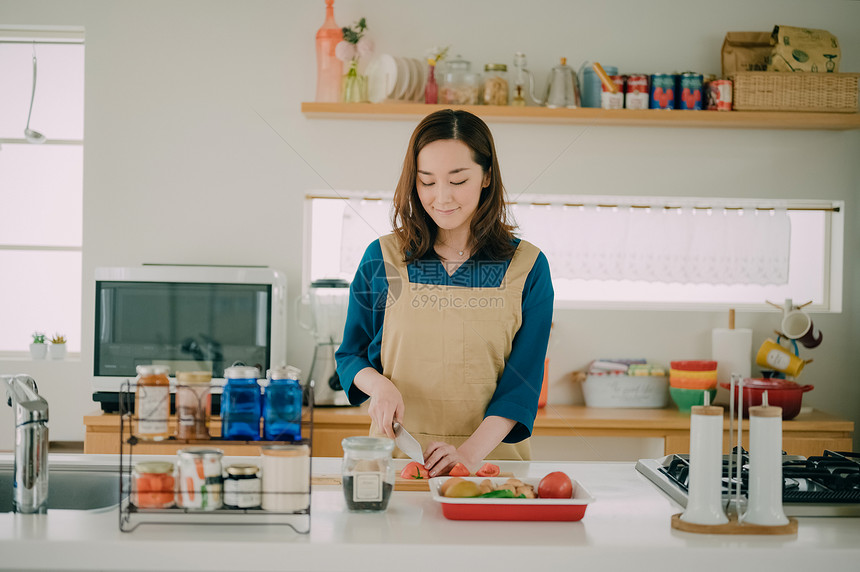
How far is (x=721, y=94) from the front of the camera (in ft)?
10.2

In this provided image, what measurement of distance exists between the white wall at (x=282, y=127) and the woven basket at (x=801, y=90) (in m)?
0.23

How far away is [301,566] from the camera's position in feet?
3.70

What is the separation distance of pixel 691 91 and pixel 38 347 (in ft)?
9.08

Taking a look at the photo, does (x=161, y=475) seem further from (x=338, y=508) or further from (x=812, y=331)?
(x=812, y=331)

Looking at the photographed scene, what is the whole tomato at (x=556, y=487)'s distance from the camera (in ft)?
4.30

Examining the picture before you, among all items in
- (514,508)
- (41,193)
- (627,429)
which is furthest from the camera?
(41,193)

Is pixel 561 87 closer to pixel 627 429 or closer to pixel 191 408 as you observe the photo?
pixel 627 429

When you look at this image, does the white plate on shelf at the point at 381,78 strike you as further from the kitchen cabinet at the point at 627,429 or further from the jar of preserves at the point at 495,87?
the kitchen cabinet at the point at 627,429

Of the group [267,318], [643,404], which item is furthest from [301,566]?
[643,404]

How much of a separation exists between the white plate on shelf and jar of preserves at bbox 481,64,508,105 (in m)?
0.36

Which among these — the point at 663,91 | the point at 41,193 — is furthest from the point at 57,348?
the point at 663,91

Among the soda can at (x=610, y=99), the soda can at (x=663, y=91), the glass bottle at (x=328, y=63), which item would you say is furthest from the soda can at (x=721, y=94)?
the glass bottle at (x=328, y=63)

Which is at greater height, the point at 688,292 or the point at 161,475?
the point at 688,292

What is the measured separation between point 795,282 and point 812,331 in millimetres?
325
